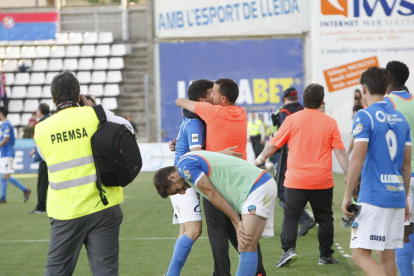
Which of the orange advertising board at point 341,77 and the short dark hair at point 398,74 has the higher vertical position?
the orange advertising board at point 341,77

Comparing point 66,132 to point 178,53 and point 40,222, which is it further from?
point 178,53

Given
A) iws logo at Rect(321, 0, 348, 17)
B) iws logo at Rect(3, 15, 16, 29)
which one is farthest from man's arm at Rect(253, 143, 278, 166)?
iws logo at Rect(3, 15, 16, 29)

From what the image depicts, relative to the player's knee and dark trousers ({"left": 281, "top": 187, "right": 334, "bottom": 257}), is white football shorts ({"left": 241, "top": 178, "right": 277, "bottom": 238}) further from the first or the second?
dark trousers ({"left": 281, "top": 187, "right": 334, "bottom": 257})

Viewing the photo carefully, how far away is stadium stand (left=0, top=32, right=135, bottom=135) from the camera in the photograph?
2797cm

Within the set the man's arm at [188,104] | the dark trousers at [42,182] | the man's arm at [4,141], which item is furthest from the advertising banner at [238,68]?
the man's arm at [188,104]

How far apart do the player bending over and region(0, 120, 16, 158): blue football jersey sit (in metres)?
9.93

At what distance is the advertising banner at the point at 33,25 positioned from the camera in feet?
93.4

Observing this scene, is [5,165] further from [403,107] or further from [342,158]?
[403,107]

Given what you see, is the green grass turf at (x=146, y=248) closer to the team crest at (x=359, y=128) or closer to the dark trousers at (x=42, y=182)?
the dark trousers at (x=42, y=182)

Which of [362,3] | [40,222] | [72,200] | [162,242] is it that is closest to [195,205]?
[72,200]

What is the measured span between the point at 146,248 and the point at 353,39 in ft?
58.9

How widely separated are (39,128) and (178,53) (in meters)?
21.7

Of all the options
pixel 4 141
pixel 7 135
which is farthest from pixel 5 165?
pixel 7 135

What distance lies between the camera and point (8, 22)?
28719 mm
